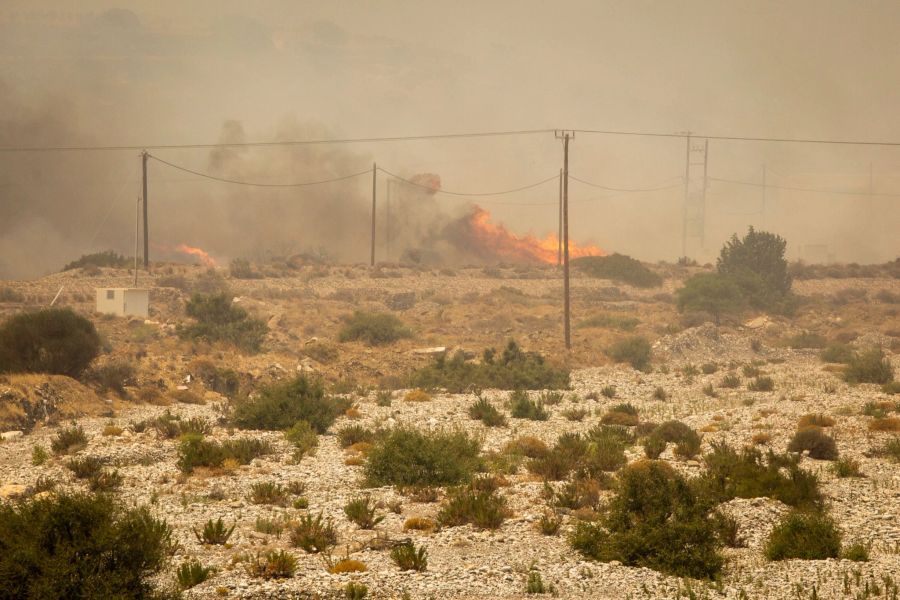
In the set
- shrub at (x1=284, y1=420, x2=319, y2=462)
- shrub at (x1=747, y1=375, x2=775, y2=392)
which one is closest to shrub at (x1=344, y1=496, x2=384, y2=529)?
shrub at (x1=284, y1=420, x2=319, y2=462)

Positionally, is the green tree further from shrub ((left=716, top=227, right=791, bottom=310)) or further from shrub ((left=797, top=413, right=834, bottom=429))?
shrub ((left=797, top=413, right=834, bottom=429))

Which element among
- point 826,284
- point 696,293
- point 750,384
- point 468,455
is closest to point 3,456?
point 468,455

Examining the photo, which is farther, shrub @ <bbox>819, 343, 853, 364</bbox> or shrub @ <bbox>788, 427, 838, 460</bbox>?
shrub @ <bbox>819, 343, 853, 364</bbox>

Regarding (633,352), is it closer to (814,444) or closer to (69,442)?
→ (814,444)

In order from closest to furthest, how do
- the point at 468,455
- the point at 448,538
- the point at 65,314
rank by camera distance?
the point at 448,538, the point at 468,455, the point at 65,314

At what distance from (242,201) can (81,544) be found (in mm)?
93816

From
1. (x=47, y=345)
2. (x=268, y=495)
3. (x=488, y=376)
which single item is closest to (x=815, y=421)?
(x=488, y=376)

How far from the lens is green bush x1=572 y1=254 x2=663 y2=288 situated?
264ft

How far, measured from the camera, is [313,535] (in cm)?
1391

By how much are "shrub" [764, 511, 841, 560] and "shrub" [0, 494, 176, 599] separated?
8.44 meters

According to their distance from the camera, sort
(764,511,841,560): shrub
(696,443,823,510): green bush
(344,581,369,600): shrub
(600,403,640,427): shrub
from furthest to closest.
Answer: (600,403,640,427): shrub < (696,443,823,510): green bush < (764,511,841,560): shrub < (344,581,369,600): shrub

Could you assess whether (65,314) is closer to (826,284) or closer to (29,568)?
(29,568)

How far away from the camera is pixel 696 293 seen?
60.0 meters

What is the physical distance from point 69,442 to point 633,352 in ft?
95.5
